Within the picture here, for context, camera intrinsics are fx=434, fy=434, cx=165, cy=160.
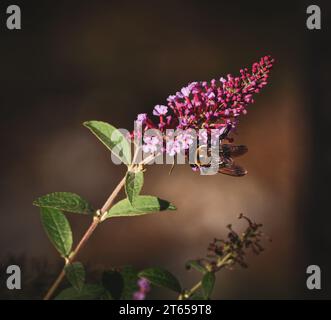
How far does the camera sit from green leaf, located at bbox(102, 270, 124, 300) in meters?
0.73

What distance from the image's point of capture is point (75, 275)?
685 millimetres

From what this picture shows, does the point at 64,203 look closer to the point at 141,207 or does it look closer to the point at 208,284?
the point at 141,207

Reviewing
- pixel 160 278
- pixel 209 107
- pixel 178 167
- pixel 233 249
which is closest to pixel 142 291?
pixel 160 278

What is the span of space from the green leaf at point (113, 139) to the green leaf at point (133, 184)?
0.14 ft

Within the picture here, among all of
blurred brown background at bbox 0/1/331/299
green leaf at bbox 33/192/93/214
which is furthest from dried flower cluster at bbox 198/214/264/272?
blurred brown background at bbox 0/1/331/299

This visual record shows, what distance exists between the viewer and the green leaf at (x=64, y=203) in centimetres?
Answer: 71

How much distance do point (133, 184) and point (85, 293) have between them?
7.5 inches

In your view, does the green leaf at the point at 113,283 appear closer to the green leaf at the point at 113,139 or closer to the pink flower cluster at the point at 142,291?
the pink flower cluster at the point at 142,291

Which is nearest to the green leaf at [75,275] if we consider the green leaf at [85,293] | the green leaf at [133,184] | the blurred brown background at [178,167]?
the green leaf at [85,293]

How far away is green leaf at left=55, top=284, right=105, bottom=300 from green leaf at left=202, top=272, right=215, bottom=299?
0.55 feet

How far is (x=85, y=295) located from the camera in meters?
0.69

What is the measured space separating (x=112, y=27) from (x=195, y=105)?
1.43m

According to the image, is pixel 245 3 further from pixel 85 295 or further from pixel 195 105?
pixel 85 295

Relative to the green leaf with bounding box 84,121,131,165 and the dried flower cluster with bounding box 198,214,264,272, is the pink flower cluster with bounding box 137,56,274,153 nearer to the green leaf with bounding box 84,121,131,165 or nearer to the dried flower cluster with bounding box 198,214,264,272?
the green leaf with bounding box 84,121,131,165
